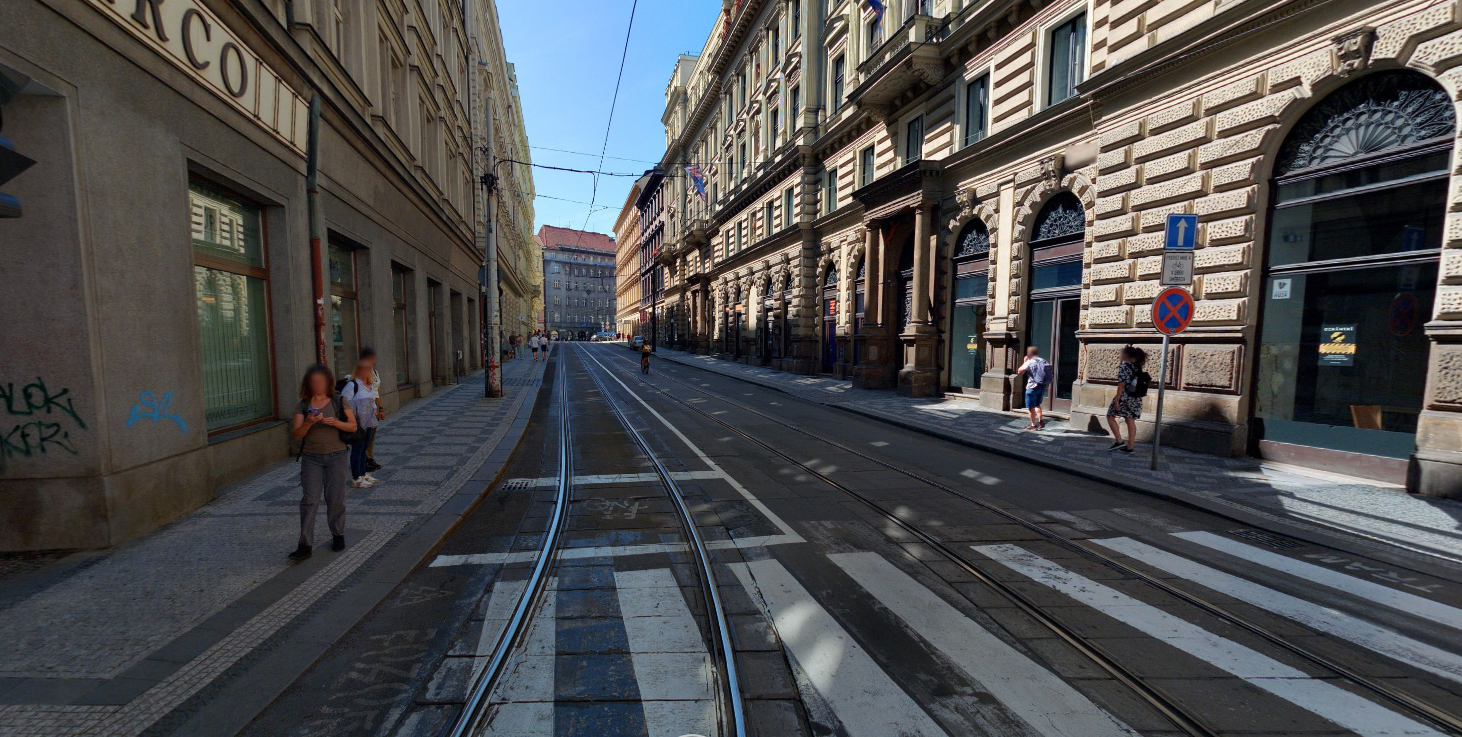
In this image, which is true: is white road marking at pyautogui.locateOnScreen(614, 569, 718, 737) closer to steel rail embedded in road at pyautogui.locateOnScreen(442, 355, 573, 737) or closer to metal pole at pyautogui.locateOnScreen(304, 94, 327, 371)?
steel rail embedded in road at pyautogui.locateOnScreen(442, 355, 573, 737)

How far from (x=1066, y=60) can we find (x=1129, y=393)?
27.5 feet

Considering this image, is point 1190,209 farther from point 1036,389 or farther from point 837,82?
point 837,82

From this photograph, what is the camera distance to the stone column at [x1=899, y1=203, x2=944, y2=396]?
1720 cm

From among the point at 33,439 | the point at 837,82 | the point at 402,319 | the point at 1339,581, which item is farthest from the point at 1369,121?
the point at 402,319

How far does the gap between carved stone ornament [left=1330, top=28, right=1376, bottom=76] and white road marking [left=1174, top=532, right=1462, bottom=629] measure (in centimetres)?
711

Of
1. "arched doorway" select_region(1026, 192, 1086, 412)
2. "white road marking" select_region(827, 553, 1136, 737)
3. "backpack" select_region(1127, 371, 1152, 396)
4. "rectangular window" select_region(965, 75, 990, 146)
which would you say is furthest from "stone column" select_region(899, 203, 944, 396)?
"white road marking" select_region(827, 553, 1136, 737)

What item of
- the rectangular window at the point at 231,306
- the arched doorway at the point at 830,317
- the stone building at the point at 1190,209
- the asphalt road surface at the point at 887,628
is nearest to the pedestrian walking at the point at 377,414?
the rectangular window at the point at 231,306

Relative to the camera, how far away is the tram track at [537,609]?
9.32ft

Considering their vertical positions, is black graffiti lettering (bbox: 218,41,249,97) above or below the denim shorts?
above

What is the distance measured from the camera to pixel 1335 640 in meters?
3.61

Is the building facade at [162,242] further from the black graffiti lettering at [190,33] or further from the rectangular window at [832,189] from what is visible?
the rectangular window at [832,189]

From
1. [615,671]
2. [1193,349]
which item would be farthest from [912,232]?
[615,671]

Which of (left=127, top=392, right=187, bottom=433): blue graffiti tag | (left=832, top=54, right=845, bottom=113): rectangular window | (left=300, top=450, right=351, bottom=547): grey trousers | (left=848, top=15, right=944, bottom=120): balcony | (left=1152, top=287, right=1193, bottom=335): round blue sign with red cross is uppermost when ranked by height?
(left=832, top=54, right=845, bottom=113): rectangular window

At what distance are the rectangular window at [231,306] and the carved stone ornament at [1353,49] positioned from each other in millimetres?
14896
